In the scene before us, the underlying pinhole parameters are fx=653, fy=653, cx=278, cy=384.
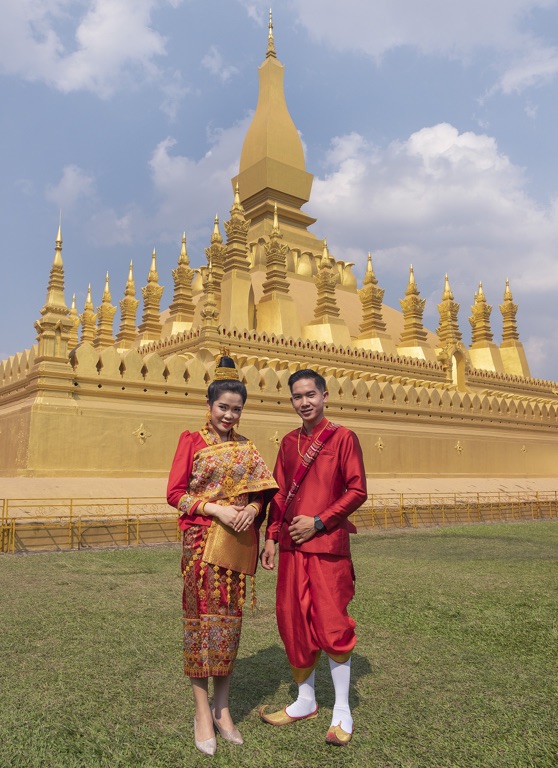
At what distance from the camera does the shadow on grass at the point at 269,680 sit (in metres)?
3.74

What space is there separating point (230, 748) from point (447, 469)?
16.6 meters

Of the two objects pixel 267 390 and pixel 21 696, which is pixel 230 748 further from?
pixel 267 390

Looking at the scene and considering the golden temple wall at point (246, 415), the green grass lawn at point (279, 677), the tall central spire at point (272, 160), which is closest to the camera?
Result: the green grass lawn at point (279, 677)

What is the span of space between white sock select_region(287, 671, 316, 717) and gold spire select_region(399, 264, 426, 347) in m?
23.3

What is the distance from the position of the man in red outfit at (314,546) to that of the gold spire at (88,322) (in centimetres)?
2608

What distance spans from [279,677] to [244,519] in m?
1.38

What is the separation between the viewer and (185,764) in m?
2.89

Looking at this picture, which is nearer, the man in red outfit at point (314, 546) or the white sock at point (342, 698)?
Result: the white sock at point (342, 698)

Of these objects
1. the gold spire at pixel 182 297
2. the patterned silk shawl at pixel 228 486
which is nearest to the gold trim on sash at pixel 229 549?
the patterned silk shawl at pixel 228 486

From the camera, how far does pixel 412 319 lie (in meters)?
26.7

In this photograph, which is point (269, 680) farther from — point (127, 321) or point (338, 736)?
point (127, 321)

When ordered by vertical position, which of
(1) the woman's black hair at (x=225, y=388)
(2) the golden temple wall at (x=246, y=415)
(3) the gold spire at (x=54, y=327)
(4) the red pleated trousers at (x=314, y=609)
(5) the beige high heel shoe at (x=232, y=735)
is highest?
(3) the gold spire at (x=54, y=327)

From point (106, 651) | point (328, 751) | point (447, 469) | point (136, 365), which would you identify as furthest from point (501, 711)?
point (447, 469)

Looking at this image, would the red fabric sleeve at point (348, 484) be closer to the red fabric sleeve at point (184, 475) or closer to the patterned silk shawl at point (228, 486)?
the patterned silk shawl at point (228, 486)
